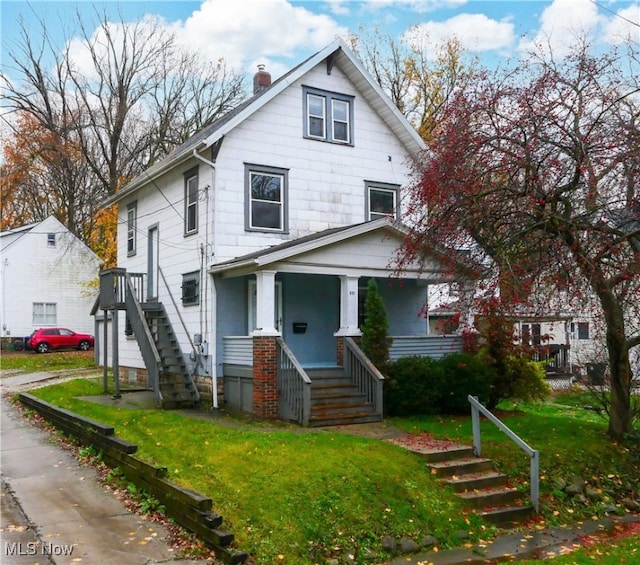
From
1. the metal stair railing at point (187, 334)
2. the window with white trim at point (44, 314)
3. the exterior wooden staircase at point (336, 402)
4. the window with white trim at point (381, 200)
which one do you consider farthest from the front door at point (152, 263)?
the window with white trim at point (44, 314)

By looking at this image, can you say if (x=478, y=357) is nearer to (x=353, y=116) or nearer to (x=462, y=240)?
(x=462, y=240)

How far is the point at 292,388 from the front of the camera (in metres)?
13.5

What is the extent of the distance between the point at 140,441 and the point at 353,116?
422 inches

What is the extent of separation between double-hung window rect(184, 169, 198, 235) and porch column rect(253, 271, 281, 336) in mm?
3167

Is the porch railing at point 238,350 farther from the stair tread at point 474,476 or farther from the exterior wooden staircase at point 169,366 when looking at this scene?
the stair tread at point 474,476

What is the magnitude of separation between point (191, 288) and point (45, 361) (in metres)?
15.6

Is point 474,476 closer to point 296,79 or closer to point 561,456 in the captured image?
point 561,456

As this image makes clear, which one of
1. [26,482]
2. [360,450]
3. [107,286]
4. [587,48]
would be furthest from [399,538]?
[107,286]

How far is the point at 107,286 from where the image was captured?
17.6 metres

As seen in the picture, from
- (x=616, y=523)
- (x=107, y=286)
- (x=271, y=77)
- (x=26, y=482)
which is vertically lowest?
(x=616, y=523)

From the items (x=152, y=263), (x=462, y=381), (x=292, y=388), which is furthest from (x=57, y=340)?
(x=462, y=381)

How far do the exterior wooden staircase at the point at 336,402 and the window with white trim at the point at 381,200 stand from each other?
5202 mm

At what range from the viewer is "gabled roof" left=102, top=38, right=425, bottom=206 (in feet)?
51.6

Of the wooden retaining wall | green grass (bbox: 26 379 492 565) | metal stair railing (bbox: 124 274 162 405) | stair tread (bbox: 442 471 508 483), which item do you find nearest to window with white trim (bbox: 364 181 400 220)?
metal stair railing (bbox: 124 274 162 405)
